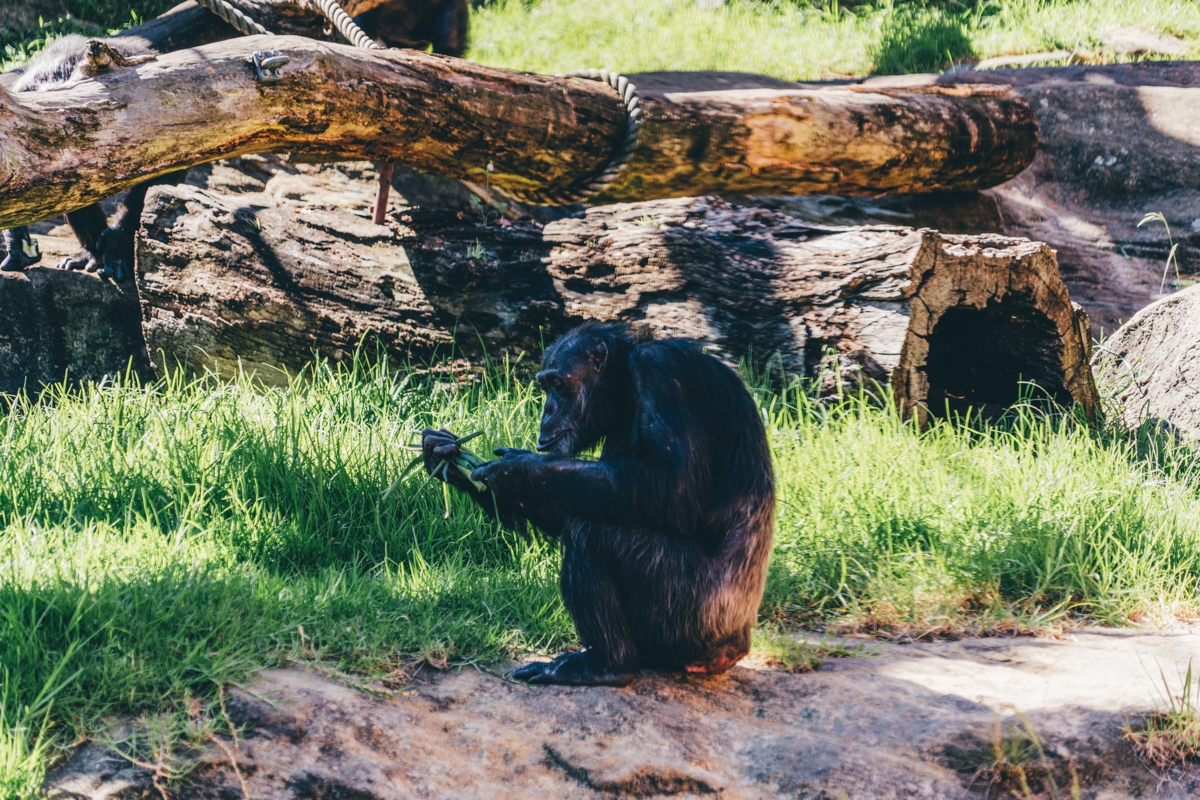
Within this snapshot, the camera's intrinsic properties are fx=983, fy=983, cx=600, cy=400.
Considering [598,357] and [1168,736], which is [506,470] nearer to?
[598,357]

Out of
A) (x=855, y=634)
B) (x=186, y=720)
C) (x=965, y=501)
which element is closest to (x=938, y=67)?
(x=965, y=501)

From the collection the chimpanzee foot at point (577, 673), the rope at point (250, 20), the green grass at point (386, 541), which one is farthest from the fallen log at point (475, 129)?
the chimpanzee foot at point (577, 673)

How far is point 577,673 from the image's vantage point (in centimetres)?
255

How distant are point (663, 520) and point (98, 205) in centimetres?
493

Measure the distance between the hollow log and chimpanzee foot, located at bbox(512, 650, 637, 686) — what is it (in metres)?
1.90

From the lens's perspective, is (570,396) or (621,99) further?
(621,99)

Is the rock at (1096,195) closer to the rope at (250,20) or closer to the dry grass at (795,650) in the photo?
the rope at (250,20)

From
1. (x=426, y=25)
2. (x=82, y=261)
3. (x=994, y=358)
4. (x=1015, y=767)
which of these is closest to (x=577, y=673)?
(x=1015, y=767)

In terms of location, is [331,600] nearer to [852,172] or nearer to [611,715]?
[611,715]

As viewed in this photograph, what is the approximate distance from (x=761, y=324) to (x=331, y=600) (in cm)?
223

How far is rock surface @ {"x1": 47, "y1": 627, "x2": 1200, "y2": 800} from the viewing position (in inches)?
82.0

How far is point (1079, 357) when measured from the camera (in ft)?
14.3

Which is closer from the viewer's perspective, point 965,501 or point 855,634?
point 855,634

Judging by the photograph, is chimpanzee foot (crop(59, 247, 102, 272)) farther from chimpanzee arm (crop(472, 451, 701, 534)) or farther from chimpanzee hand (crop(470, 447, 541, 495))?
chimpanzee arm (crop(472, 451, 701, 534))
